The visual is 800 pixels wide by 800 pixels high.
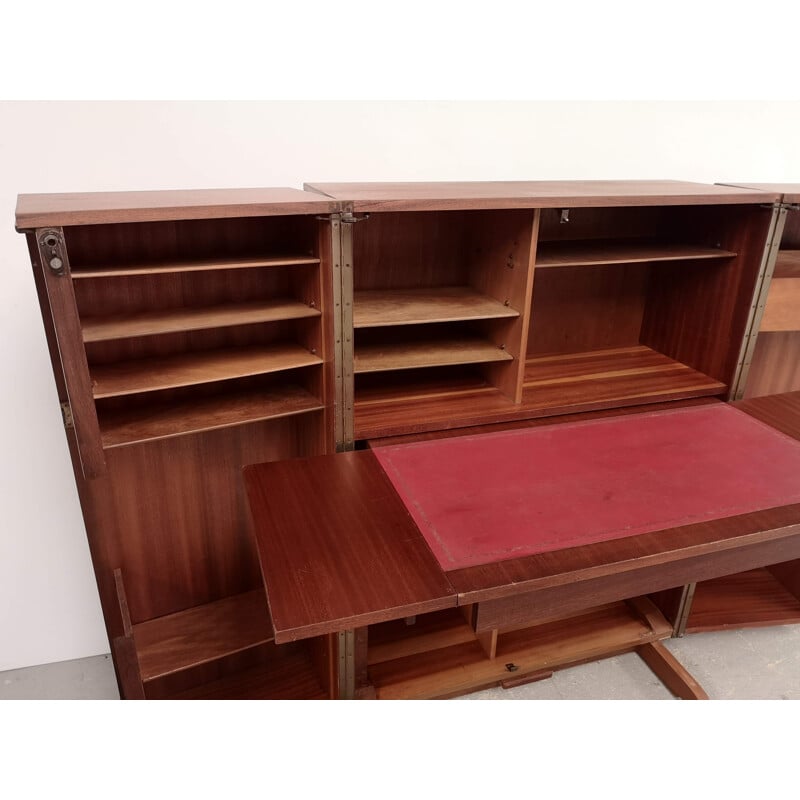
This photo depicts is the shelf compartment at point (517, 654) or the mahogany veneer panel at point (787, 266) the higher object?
the mahogany veneer panel at point (787, 266)

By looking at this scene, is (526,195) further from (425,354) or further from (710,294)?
(710,294)

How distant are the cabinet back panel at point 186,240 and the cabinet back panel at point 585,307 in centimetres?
97

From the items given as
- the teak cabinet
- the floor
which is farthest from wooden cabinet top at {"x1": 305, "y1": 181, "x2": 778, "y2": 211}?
the floor

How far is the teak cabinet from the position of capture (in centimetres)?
179

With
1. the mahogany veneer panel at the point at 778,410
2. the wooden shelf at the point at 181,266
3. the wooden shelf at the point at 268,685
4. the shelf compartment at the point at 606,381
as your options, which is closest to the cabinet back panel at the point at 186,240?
the wooden shelf at the point at 181,266

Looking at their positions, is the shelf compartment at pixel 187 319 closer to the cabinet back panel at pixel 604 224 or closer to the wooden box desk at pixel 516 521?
the wooden box desk at pixel 516 521

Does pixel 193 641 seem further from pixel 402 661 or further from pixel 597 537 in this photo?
pixel 597 537

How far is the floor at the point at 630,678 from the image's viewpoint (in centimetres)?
254

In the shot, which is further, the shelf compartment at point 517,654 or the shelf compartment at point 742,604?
the shelf compartment at point 742,604

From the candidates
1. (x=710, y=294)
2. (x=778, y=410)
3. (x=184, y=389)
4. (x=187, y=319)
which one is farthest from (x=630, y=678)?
(x=187, y=319)

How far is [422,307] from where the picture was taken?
6.97 feet

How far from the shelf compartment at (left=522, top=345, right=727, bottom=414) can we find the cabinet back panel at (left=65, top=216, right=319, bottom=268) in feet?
3.06

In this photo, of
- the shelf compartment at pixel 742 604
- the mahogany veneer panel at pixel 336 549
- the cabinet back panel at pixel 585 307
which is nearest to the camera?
the mahogany veneer panel at pixel 336 549

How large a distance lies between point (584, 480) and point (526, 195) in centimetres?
84
